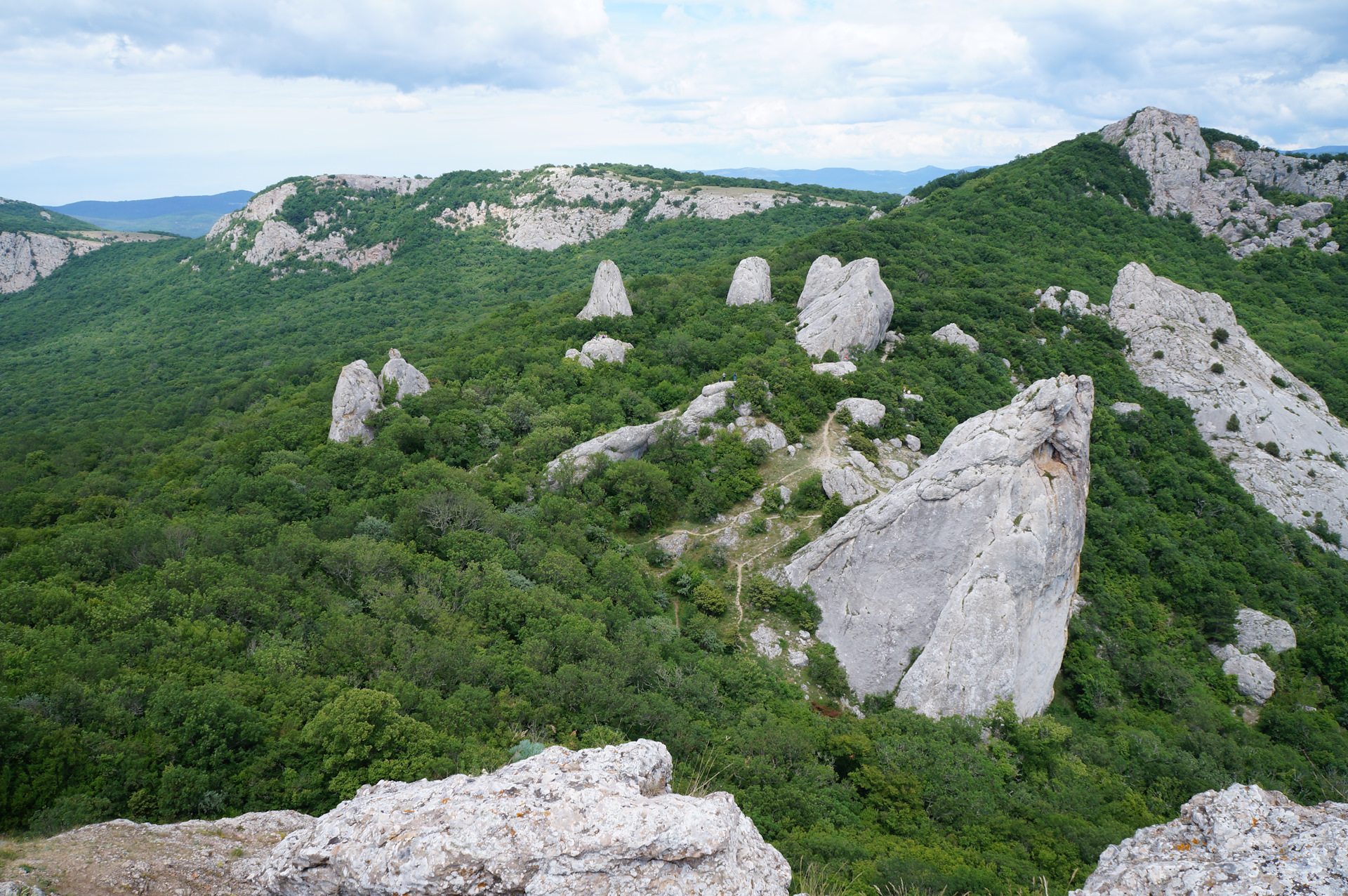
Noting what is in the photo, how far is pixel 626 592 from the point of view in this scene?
3069 cm

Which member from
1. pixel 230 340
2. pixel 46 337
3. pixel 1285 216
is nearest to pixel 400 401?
pixel 230 340

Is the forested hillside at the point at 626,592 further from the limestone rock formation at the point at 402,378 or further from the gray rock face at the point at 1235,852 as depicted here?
the gray rock face at the point at 1235,852

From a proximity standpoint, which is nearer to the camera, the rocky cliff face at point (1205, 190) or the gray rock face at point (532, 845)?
the gray rock face at point (532, 845)

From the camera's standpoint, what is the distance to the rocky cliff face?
264ft

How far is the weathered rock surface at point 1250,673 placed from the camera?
112ft

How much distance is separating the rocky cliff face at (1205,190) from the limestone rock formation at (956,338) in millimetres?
57808

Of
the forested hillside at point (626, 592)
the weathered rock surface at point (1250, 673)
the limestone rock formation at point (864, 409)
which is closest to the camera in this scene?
the forested hillside at point (626, 592)

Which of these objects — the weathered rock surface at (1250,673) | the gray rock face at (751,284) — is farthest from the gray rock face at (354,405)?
the weathered rock surface at (1250,673)

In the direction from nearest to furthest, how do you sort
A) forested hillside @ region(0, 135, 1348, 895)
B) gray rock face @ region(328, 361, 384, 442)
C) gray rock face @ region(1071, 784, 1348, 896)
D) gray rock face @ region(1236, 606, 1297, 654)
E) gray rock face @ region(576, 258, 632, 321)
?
1. gray rock face @ region(1071, 784, 1348, 896)
2. forested hillside @ region(0, 135, 1348, 895)
3. gray rock face @ region(1236, 606, 1297, 654)
4. gray rock face @ region(328, 361, 384, 442)
5. gray rock face @ region(576, 258, 632, 321)

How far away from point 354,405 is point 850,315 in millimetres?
39460

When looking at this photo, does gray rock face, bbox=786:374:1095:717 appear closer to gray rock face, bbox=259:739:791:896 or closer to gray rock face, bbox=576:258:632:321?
gray rock face, bbox=259:739:791:896

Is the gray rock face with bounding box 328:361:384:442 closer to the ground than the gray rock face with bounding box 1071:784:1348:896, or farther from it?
farther from it

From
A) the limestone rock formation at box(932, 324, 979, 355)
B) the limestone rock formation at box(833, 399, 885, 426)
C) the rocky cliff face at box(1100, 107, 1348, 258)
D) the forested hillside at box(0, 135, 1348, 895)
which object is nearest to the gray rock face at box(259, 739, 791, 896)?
the forested hillside at box(0, 135, 1348, 895)

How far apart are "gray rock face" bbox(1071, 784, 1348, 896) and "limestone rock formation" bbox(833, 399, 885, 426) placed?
32.8 meters
